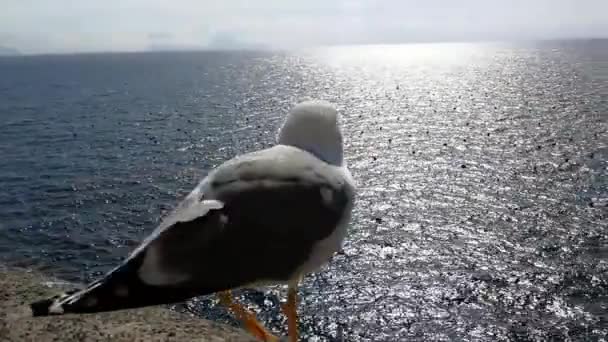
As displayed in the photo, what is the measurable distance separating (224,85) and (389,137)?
87.0 metres

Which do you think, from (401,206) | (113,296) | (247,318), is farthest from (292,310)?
(401,206)

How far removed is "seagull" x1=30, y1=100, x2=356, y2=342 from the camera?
4.86m

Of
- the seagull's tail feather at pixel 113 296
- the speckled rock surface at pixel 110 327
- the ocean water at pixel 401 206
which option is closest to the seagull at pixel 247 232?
the seagull's tail feather at pixel 113 296

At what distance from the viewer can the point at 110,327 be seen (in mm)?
18828

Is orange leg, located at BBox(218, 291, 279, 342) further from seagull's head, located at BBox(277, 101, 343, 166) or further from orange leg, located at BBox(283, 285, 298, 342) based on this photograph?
seagull's head, located at BBox(277, 101, 343, 166)

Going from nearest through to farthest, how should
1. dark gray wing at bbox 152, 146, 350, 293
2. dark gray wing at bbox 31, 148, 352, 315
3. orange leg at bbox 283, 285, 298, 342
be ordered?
dark gray wing at bbox 31, 148, 352, 315, dark gray wing at bbox 152, 146, 350, 293, orange leg at bbox 283, 285, 298, 342

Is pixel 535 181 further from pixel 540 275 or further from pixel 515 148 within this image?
pixel 540 275

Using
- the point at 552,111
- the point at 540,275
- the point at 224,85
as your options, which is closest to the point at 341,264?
the point at 540,275

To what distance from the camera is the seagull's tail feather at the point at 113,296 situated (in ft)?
15.4

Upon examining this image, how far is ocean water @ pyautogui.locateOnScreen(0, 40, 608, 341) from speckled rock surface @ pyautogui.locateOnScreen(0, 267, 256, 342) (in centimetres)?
469

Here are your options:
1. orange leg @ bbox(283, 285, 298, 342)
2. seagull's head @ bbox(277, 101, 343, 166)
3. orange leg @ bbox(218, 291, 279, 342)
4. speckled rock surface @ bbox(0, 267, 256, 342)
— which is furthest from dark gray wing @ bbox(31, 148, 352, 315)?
speckled rock surface @ bbox(0, 267, 256, 342)

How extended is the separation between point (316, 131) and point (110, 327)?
16.0 meters

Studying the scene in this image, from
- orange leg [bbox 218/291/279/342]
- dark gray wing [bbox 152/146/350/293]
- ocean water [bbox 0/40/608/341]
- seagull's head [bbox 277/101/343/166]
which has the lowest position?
ocean water [bbox 0/40/608/341]

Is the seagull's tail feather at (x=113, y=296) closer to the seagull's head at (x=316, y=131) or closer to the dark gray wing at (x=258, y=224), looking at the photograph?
the dark gray wing at (x=258, y=224)
